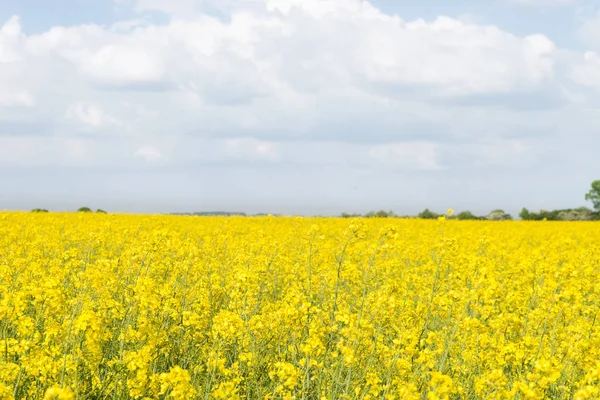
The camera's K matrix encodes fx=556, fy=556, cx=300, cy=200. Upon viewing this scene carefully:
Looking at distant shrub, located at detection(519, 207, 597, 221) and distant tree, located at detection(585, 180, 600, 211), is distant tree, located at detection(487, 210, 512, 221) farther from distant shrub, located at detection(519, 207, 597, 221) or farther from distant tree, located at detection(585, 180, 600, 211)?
distant tree, located at detection(585, 180, 600, 211)

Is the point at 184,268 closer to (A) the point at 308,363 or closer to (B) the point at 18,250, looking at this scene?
(A) the point at 308,363

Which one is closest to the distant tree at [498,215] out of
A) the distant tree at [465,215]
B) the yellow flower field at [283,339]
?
the distant tree at [465,215]

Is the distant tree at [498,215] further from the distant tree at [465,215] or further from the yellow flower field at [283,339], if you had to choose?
the yellow flower field at [283,339]

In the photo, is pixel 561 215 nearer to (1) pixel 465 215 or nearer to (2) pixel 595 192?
(1) pixel 465 215

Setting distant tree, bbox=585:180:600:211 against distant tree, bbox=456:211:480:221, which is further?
distant tree, bbox=585:180:600:211

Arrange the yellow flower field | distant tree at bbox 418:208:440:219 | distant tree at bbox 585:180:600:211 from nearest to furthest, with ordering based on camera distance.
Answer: the yellow flower field
distant tree at bbox 418:208:440:219
distant tree at bbox 585:180:600:211

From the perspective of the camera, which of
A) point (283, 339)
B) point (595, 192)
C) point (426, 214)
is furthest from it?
point (595, 192)

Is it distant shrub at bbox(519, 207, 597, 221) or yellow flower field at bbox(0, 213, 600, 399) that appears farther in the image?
distant shrub at bbox(519, 207, 597, 221)

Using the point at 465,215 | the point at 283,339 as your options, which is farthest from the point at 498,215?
the point at 283,339

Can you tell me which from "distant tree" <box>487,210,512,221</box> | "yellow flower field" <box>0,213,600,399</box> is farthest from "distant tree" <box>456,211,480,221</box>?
"yellow flower field" <box>0,213,600,399</box>

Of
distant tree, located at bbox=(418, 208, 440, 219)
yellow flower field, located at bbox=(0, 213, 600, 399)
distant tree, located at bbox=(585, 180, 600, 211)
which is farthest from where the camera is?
distant tree, located at bbox=(585, 180, 600, 211)

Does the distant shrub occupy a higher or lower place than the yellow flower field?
higher

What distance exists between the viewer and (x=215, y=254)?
1002 cm

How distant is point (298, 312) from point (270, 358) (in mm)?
1333
